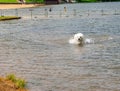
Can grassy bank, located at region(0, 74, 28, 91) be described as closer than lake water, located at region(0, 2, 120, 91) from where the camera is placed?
Yes

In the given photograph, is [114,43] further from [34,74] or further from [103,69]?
[34,74]

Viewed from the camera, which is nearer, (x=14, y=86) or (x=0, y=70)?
(x=14, y=86)

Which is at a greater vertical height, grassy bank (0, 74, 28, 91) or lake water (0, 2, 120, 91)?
grassy bank (0, 74, 28, 91)

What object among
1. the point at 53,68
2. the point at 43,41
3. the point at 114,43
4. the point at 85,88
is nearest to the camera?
the point at 85,88

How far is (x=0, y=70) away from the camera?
32.1 m

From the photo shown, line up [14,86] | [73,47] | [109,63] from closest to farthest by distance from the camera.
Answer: [14,86], [109,63], [73,47]

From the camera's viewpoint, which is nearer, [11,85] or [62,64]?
[11,85]

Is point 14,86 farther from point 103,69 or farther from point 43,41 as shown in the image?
point 43,41

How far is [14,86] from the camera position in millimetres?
23922

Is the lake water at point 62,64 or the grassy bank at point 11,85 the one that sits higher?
the grassy bank at point 11,85

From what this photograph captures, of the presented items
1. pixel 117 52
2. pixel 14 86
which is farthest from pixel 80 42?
pixel 14 86

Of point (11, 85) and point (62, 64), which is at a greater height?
point (11, 85)

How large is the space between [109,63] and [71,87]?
10.1 meters

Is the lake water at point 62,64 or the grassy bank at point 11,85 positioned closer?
the grassy bank at point 11,85
